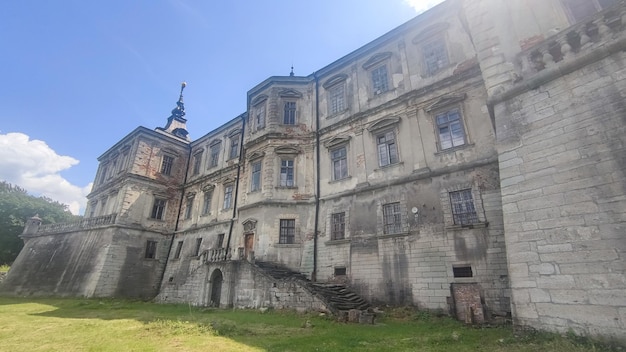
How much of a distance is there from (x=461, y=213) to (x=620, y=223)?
6.42 m

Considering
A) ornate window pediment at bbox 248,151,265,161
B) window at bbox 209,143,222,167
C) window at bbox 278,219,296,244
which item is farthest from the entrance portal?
window at bbox 209,143,222,167

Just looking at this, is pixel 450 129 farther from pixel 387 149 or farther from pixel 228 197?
pixel 228 197

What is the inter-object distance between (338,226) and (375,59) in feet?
32.2

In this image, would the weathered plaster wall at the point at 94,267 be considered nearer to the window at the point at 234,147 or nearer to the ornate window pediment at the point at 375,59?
the window at the point at 234,147

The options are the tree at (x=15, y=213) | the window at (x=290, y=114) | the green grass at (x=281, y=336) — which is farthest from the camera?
the tree at (x=15, y=213)

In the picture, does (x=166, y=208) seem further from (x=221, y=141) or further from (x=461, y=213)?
(x=461, y=213)

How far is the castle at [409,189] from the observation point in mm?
6125

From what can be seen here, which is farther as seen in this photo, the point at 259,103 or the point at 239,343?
the point at 259,103

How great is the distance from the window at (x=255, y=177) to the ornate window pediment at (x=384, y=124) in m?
7.37

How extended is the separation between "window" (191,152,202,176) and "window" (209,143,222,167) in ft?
5.85

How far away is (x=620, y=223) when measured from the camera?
5453mm

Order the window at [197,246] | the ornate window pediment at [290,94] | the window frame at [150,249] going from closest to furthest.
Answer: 1. the ornate window pediment at [290,94]
2. the window at [197,246]
3. the window frame at [150,249]

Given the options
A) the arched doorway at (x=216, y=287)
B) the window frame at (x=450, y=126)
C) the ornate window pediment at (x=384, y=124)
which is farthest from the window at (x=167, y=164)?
the window frame at (x=450, y=126)

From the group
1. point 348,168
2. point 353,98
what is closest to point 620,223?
point 348,168
